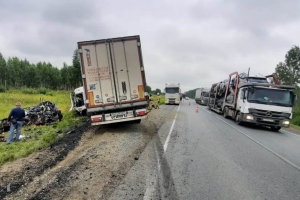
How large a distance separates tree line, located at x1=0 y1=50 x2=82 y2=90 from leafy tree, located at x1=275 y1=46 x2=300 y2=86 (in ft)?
182

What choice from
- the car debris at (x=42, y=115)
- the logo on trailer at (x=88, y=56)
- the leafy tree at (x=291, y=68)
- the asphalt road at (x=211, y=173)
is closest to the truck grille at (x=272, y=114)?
the asphalt road at (x=211, y=173)

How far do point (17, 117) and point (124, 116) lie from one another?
4422 mm

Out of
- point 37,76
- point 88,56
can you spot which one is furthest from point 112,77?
point 37,76

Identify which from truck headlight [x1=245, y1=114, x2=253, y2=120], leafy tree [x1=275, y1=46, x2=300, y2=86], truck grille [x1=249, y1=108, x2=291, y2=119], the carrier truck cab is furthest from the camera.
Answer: leafy tree [x1=275, y1=46, x2=300, y2=86]

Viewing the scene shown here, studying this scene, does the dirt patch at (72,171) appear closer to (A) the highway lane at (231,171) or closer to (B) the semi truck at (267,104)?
(A) the highway lane at (231,171)

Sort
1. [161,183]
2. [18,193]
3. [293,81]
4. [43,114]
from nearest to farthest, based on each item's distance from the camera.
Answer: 1. [18,193]
2. [161,183]
3. [43,114]
4. [293,81]

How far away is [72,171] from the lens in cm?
527

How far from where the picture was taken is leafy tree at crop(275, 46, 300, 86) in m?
52.2

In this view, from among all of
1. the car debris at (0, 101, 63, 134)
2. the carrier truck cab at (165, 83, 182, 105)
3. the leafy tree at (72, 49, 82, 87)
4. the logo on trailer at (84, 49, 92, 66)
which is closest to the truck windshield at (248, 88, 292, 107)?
the logo on trailer at (84, 49, 92, 66)

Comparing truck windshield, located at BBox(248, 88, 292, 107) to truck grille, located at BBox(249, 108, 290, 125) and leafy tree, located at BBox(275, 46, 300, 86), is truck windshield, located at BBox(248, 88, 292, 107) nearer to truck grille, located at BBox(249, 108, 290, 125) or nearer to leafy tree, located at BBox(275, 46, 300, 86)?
truck grille, located at BBox(249, 108, 290, 125)

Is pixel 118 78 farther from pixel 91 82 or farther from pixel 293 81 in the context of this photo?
pixel 293 81

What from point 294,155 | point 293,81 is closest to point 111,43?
point 294,155

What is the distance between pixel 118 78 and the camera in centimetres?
1035

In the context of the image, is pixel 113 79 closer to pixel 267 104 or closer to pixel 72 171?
pixel 72 171
